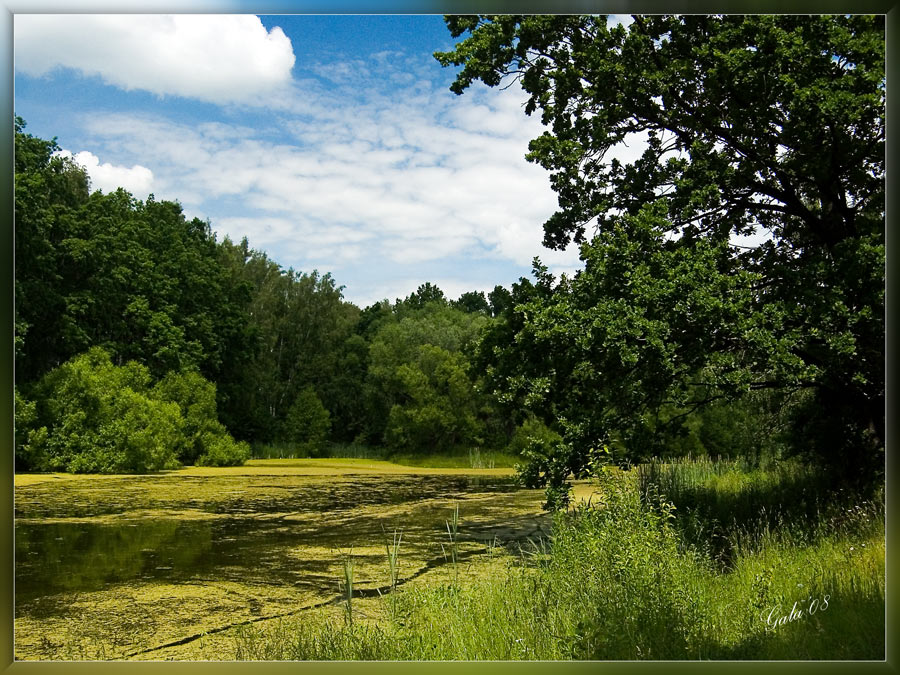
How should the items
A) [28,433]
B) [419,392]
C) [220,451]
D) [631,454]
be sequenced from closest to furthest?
[631,454], [28,433], [220,451], [419,392]

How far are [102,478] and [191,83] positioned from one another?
31.4 ft

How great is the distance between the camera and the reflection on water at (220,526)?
688 centimetres

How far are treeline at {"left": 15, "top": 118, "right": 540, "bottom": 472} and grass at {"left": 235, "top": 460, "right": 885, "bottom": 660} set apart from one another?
456 inches

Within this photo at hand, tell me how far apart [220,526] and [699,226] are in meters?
6.66

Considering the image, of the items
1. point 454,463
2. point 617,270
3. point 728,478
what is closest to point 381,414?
point 454,463

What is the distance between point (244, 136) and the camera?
12422mm

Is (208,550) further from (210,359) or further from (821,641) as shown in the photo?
(210,359)

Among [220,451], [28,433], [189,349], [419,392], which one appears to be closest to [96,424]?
[28,433]

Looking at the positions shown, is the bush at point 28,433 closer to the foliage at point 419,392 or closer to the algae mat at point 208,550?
the algae mat at point 208,550

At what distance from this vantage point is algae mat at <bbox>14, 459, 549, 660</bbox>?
205 inches

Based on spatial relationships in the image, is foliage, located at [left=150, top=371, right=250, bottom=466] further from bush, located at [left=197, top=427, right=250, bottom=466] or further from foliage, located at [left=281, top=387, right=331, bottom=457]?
foliage, located at [left=281, top=387, right=331, bottom=457]

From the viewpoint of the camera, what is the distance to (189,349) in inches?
926

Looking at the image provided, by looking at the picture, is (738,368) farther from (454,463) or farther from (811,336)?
(454,463)

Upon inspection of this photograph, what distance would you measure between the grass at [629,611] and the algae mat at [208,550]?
0.63 metres
